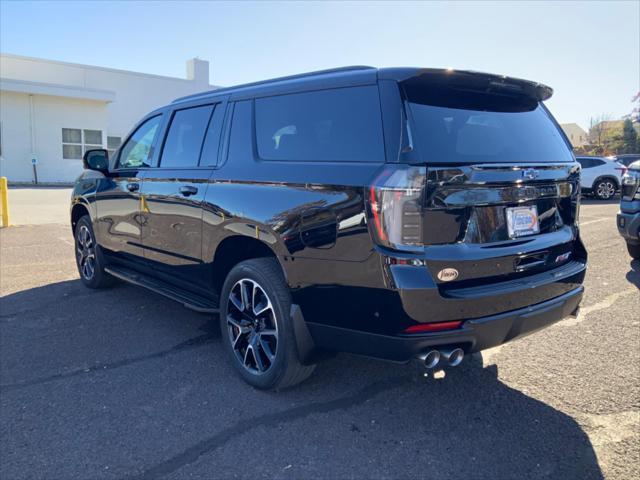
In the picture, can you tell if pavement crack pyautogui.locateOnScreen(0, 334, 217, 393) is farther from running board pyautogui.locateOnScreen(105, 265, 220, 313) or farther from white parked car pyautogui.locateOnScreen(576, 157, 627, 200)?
white parked car pyautogui.locateOnScreen(576, 157, 627, 200)

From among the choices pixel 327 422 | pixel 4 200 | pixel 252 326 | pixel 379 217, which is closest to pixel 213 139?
pixel 252 326

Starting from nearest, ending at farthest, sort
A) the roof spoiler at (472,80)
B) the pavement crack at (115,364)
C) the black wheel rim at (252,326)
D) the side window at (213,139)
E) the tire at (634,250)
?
1. the roof spoiler at (472,80)
2. the black wheel rim at (252,326)
3. the pavement crack at (115,364)
4. the side window at (213,139)
5. the tire at (634,250)

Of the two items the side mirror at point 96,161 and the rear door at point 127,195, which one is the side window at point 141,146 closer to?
the rear door at point 127,195

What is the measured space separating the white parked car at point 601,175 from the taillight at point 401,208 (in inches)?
668

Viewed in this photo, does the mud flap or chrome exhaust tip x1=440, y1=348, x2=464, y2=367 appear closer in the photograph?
chrome exhaust tip x1=440, y1=348, x2=464, y2=367

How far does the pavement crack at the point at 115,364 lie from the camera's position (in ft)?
11.5

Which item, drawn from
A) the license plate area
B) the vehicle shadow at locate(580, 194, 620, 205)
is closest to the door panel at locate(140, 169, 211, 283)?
the license plate area

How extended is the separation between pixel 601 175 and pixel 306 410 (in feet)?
57.2

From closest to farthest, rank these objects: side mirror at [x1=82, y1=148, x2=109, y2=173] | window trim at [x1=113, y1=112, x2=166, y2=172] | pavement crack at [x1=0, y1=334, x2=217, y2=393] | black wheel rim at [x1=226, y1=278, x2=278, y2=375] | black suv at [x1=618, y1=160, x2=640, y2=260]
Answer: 1. black wheel rim at [x1=226, y1=278, x2=278, y2=375]
2. pavement crack at [x1=0, y1=334, x2=217, y2=393]
3. window trim at [x1=113, y1=112, x2=166, y2=172]
4. side mirror at [x1=82, y1=148, x2=109, y2=173]
5. black suv at [x1=618, y1=160, x2=640, y2=260]

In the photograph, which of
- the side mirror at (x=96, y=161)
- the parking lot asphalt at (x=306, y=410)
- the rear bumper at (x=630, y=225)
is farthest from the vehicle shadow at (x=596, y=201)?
the side mirror at (x=96, y=161)

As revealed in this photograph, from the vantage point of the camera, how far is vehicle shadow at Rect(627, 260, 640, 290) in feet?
20.3

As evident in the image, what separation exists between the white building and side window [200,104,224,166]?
22.9 metres

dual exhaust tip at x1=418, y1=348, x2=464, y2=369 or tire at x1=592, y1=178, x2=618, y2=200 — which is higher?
tire at x1=592, y1=178, x2=618, y2=200

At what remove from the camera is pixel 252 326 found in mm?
3461
